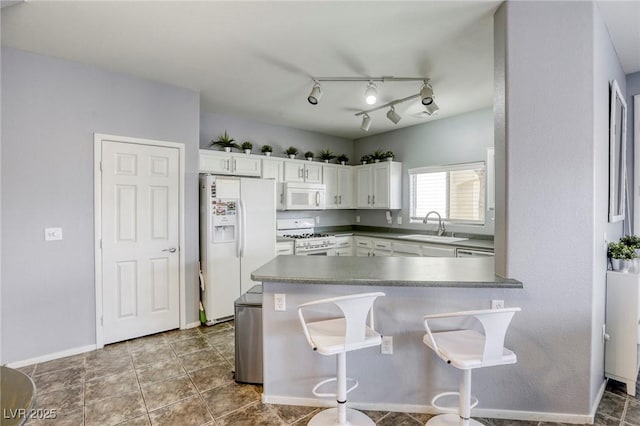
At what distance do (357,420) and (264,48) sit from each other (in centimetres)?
284

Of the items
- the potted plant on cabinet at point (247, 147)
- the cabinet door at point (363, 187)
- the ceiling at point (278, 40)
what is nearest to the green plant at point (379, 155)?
the cabinet door at point (363, 187)

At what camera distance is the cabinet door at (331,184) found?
554 cm

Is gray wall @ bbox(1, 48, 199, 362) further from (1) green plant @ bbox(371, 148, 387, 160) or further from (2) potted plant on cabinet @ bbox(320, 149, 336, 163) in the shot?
(1) green plant @ bbox(371, 148, 387, 160)

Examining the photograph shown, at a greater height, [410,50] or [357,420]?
[410,50]

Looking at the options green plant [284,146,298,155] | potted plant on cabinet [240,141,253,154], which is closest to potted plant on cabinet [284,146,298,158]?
green plant [284,146,298,155]

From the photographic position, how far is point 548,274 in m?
2.01

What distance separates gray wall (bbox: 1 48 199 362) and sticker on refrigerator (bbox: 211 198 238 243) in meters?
1.09

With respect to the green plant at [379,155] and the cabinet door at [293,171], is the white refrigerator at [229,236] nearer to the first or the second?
the cabinet door at [293,171]

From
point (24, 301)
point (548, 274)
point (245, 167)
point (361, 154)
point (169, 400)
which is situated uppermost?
point (361, 154)

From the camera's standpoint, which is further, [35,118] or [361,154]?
[361,154]

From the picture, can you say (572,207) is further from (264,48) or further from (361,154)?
(361,154)

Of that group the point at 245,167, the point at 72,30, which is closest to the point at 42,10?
the point at 72,30

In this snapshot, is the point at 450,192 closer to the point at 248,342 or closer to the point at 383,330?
the point at 383,330

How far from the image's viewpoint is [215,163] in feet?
→ 14.0
